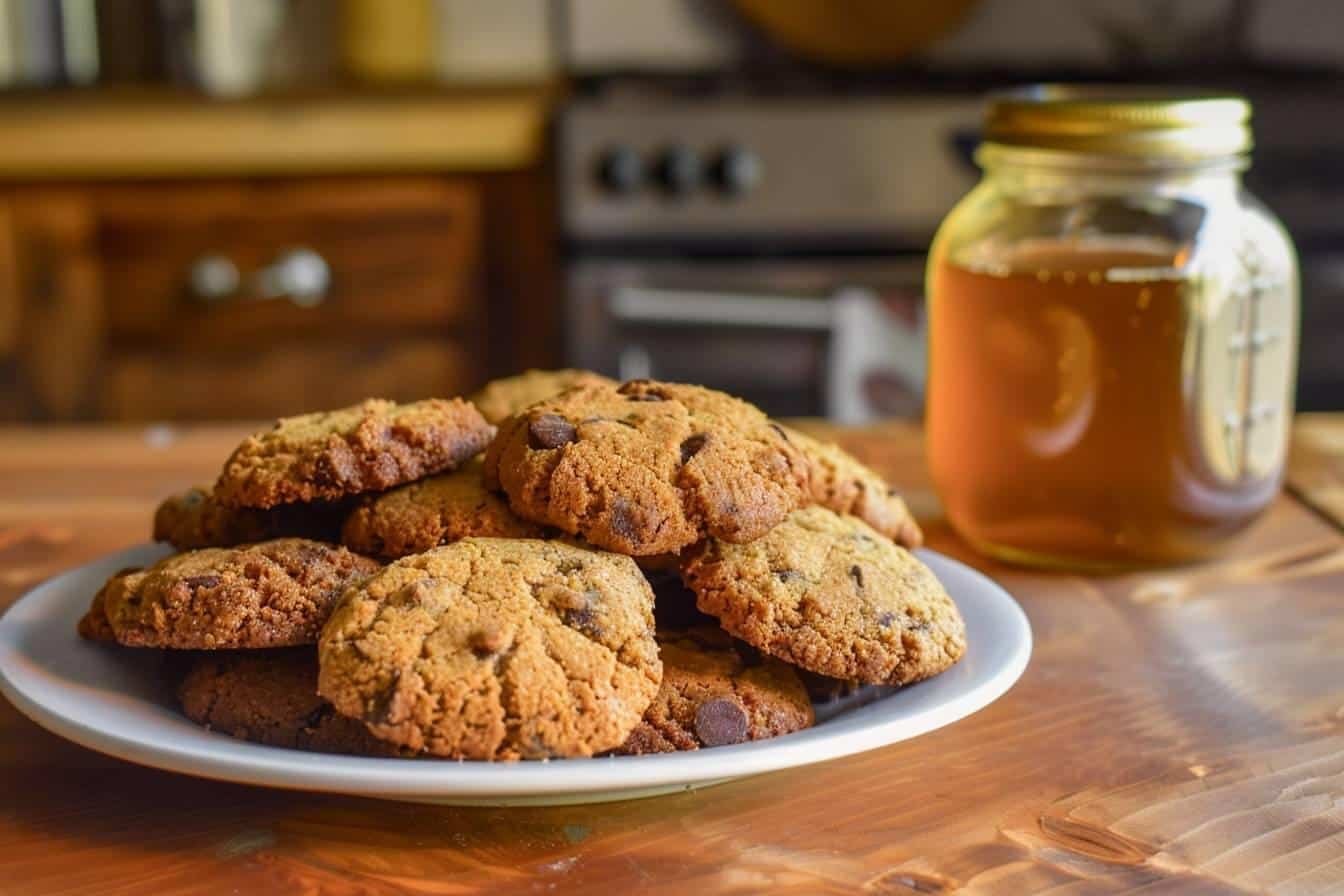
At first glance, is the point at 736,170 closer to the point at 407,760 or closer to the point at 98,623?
the point at 98,623

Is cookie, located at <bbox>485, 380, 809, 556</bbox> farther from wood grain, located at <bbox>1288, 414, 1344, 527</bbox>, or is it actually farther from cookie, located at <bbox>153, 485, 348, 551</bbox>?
wood grain, located at <bbox>1288, 414, 1344, 527</bbox>

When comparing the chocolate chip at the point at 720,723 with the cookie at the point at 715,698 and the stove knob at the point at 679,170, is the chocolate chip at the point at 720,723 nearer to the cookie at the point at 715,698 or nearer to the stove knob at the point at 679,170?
the cookie at the point at 715,698

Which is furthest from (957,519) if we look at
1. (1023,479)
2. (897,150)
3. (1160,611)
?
(897,150)

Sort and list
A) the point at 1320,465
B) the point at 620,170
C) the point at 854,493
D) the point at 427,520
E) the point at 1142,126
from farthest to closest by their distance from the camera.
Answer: the point at 620,170 < the point at 1320,465 < the point at 1142,126 < the point at 854,493 < the point at 427,520

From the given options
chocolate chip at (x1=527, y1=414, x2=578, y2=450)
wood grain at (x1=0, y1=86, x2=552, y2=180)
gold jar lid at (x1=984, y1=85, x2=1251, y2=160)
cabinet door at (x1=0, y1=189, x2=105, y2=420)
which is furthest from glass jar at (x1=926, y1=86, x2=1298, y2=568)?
cabinet door at (x1=0, y1=189, x2=105, y2=420)

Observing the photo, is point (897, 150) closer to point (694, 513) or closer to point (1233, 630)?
point (1233, 630)

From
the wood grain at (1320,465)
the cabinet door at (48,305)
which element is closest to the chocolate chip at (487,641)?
the wood grain at (1320,465)

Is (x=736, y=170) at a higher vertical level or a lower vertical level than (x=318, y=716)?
higher

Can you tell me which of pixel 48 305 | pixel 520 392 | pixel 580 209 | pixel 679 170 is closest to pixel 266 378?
pixel 48 305
